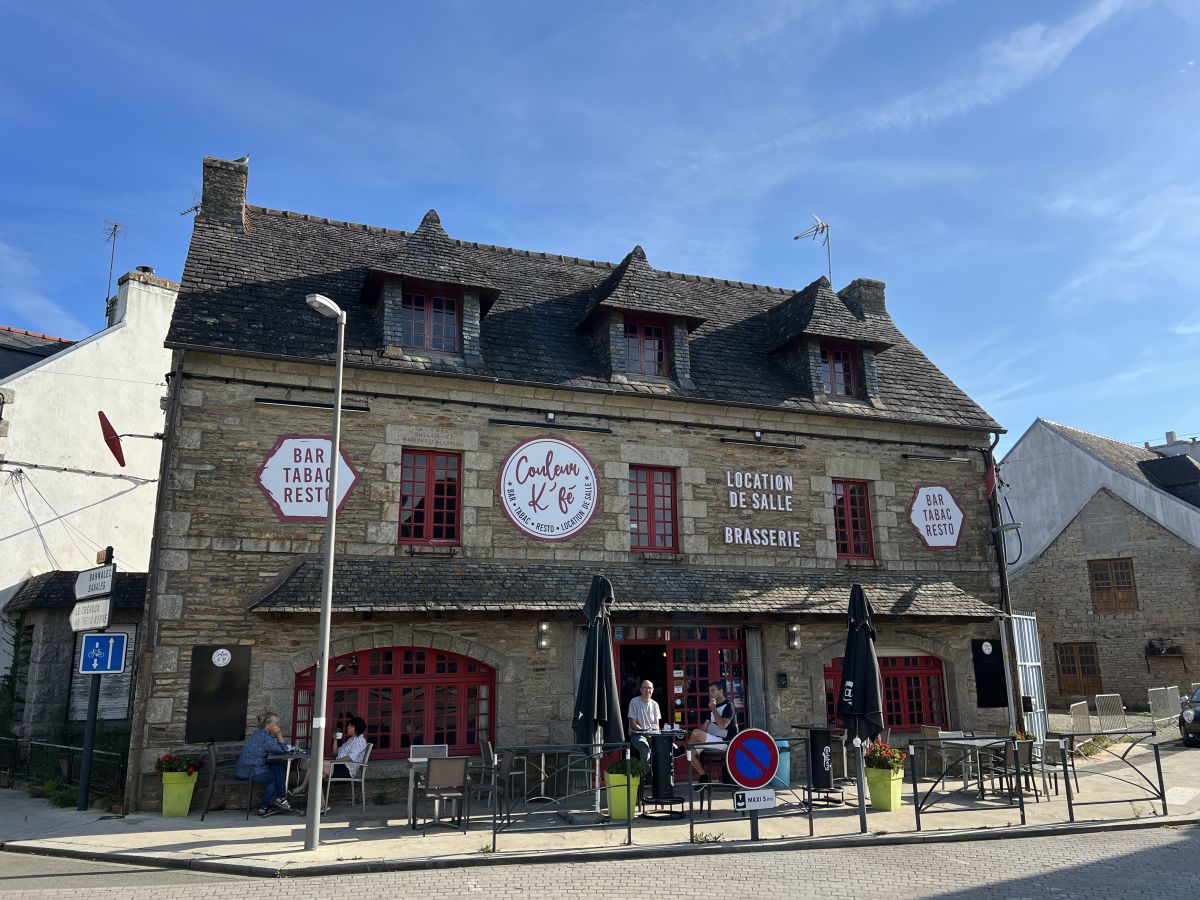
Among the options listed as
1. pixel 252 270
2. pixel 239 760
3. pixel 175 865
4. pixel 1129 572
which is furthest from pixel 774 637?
pixel 1129 572

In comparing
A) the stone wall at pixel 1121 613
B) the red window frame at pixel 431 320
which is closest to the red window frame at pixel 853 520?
the red window frame at pixel 431 320

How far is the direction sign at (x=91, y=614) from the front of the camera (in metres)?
11.5

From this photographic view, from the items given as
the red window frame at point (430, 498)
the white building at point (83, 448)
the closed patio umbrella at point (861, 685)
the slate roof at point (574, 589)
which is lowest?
the closed patio umbrella at point (861, 685)

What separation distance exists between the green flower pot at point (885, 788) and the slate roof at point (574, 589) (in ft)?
9.89

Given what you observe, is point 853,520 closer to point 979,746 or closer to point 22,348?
point 979,746

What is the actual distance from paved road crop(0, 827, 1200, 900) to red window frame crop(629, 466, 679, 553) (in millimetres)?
5961

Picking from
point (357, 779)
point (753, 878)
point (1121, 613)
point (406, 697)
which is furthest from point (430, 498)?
point (1121, 613)

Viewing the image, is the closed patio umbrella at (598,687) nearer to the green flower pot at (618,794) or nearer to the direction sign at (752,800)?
the green flower pot at (618,794)

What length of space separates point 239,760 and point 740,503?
844cm

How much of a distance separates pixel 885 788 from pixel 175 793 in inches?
348

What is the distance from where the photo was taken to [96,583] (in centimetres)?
1183

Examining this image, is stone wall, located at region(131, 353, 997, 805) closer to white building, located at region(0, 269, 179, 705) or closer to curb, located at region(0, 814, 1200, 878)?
curb, located at region(0, 814, 1200, 878)

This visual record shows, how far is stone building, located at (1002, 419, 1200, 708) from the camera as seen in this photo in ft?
79.4

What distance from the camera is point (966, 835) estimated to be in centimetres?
983
